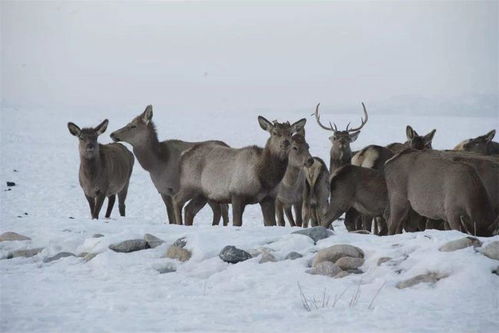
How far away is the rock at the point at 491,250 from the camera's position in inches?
278

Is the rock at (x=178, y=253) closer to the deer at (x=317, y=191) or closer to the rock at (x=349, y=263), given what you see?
the rock at (x=349, y=263)

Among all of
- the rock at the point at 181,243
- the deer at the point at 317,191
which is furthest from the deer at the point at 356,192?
the rock at the point at 181,243

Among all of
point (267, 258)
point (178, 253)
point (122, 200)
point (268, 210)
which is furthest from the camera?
point (122, 200)

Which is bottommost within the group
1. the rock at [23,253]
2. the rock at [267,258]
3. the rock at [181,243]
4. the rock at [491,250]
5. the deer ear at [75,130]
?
the rock at [23,253]

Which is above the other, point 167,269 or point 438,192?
point 438,192

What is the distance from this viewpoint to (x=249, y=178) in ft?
38.8

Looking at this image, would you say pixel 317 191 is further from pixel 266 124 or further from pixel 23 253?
pixel 23 253

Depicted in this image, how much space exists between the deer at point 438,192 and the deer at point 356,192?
901mm

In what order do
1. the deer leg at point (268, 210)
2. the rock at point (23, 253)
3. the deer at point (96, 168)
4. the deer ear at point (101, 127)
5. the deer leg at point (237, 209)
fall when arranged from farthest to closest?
the deer ear at point (101, 127) < the deer at point (96, 168) < the deer leg at point (268, 210) < the deer leg at point (237, 209) < the rock at point (23, 253)

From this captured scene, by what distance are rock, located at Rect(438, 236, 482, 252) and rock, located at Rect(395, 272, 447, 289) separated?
1.71 ft

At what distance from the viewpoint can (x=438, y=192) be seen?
10.1 m

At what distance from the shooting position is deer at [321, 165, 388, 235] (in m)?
11.8

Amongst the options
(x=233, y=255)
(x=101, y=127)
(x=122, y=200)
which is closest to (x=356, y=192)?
(x=233, y=255)

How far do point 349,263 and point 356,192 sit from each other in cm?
440
